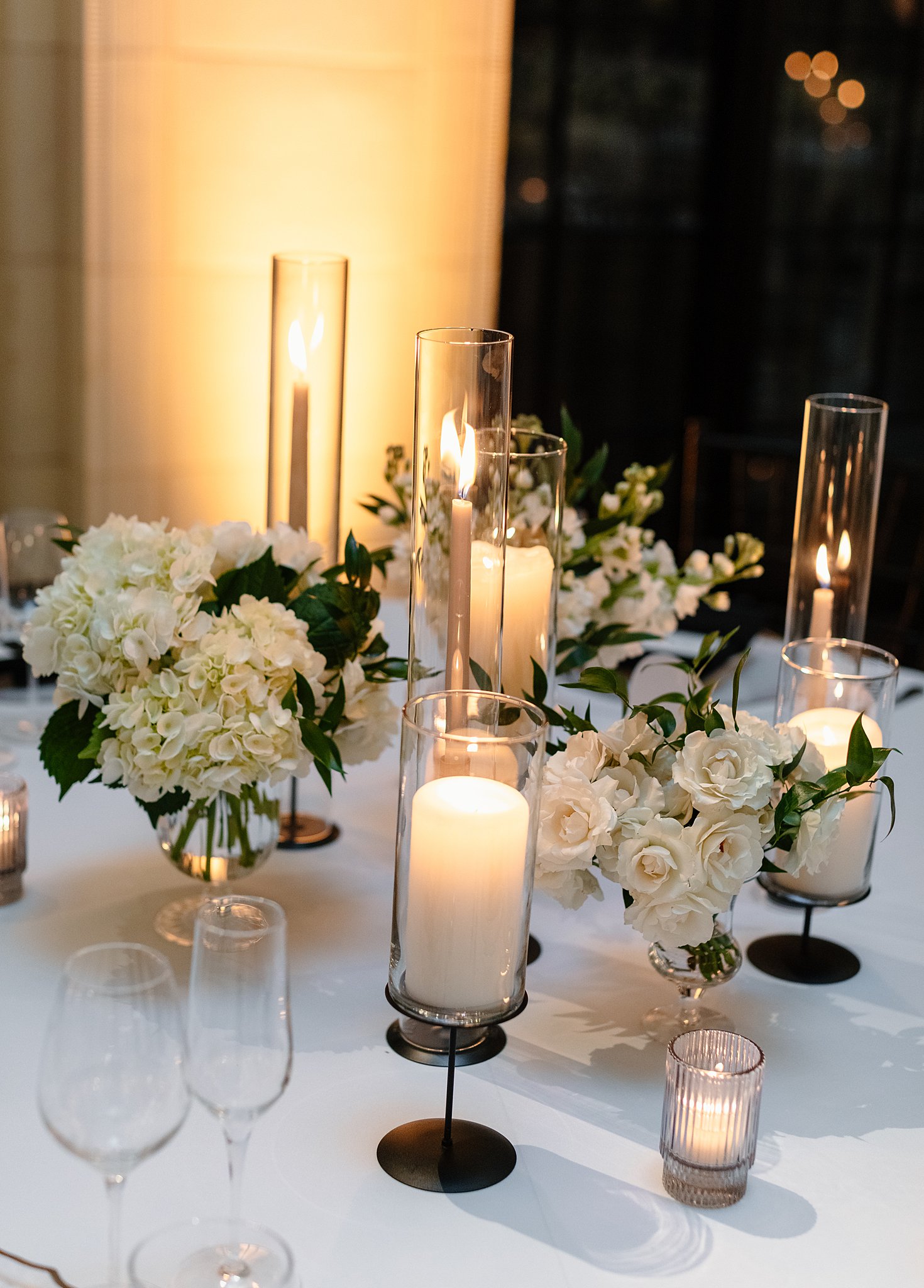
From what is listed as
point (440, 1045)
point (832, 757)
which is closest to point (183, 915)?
point (440, 1045)

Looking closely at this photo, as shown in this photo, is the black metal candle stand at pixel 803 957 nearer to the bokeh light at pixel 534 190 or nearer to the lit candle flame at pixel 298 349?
the lit candle flame at pixel 298 349

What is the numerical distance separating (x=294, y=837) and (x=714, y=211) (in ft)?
9.56

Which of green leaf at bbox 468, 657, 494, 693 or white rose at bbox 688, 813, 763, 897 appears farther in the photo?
green leaf at bbox 468, 657, 494, 693

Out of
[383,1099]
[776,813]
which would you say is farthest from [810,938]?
[383,1099]

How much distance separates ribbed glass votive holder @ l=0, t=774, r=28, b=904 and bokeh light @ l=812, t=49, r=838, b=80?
3.24m

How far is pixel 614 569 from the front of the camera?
5.77ft

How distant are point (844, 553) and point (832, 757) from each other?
0.37 m

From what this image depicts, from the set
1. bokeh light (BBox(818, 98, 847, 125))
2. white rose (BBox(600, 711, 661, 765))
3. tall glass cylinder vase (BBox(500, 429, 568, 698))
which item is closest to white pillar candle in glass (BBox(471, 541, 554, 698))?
tall glass cylinder vase (BBox(500, 429, 568, 698))

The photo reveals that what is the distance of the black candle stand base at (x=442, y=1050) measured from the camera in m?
1.28

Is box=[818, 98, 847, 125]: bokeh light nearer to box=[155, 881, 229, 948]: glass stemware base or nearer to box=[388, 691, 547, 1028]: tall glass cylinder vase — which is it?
box=[155, 881, 229, 948]: glass stemware base

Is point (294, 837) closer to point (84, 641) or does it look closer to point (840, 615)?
point (84, 641)

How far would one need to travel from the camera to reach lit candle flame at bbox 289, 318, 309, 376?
1.75 meters

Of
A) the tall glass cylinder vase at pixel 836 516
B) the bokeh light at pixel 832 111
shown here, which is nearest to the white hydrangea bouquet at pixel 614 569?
the tall glass cylinder vase at pixel 836 516

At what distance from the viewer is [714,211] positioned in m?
4.11
